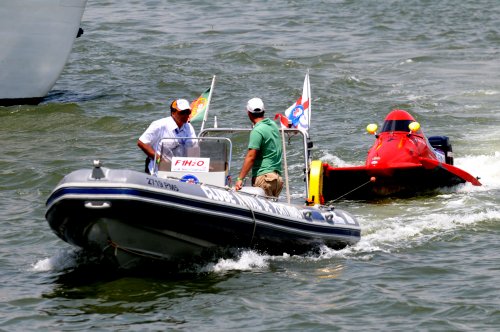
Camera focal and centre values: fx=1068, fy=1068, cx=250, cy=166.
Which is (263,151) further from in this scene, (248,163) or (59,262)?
(59,262)

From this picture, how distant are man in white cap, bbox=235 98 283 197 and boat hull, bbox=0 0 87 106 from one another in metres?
10.8

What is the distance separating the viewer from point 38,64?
68.8 ft

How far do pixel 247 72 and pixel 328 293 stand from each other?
14.4 metres

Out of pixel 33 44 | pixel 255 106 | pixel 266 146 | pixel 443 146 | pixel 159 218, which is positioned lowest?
pixel 159 218

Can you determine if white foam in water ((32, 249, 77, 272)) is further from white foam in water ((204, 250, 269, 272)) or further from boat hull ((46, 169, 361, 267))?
white foam in water ((204, 250, 269, 272))

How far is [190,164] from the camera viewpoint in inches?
400

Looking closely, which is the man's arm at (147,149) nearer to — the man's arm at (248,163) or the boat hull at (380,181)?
the man's arm at (248,163)

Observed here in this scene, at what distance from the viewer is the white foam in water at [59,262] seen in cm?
1003

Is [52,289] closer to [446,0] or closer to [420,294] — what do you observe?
[420,294]

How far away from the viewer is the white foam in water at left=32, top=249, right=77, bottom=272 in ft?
32.9

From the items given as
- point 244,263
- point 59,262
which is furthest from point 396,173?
point 59,262

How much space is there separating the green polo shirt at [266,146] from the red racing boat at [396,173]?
9.44 ft

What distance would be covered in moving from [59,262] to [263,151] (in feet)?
7.39

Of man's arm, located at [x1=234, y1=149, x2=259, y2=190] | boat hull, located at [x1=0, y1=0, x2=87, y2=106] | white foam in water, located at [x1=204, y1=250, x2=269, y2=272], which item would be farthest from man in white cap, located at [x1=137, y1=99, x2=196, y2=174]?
boat hull, located at [x1=0, y1=0, x2=87, y2=106]
